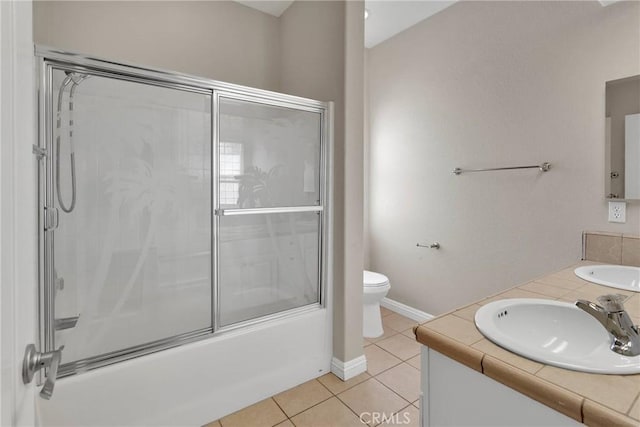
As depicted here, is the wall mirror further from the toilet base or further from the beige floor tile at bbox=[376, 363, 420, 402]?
the toilet base

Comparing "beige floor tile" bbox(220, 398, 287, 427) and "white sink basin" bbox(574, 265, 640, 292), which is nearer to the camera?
"white sink basin" bbox(574, 265, 640, 292)

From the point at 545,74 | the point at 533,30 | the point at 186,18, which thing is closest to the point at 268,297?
the point at 186,18

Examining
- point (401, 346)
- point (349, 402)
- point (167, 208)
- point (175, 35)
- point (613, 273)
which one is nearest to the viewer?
point (613, 273)

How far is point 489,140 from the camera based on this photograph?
89.3 inches

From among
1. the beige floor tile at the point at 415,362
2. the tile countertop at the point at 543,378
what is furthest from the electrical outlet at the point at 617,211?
the beige floor tile at the point at 415,362

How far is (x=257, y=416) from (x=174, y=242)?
1.04 meters

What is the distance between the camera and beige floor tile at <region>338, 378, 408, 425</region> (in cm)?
173

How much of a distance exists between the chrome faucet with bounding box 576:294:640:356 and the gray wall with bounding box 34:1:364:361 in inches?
51.6

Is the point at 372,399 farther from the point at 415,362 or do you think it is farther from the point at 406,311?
the point at 406,311

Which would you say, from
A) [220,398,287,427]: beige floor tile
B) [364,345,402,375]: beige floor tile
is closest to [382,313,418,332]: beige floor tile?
[364,345,402,375]: beige floor tile

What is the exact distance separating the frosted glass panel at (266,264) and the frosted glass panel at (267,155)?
0.40ft

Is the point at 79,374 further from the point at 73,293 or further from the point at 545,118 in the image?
the point at 545,118

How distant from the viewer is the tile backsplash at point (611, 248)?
152 cm

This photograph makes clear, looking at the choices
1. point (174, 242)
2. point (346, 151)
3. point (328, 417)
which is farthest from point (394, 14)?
point (328, 417)
